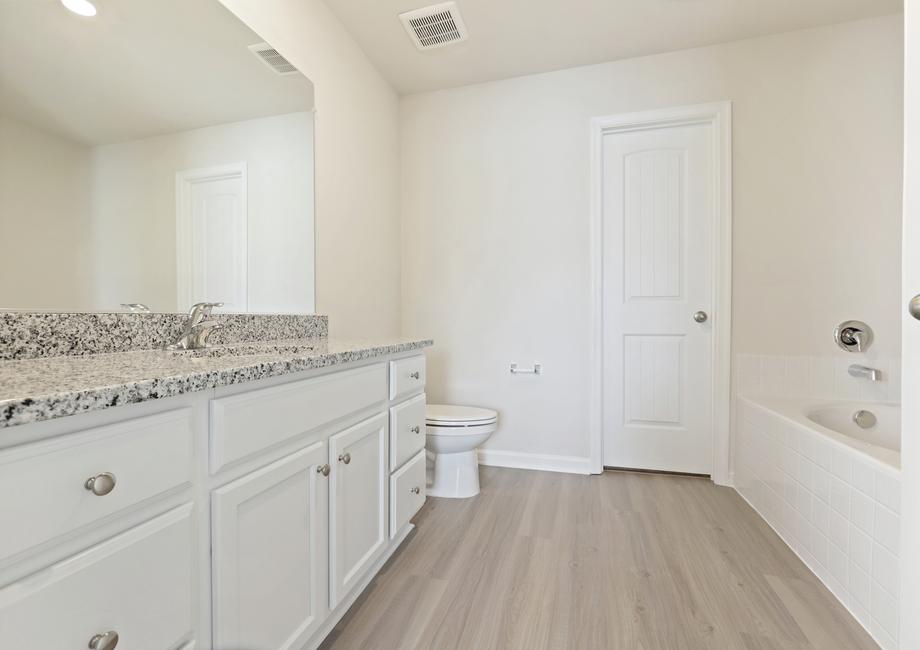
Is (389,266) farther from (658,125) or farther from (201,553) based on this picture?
(201,553)

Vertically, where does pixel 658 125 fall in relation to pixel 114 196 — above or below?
above

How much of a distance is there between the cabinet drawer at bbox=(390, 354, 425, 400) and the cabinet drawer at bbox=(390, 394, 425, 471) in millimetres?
47

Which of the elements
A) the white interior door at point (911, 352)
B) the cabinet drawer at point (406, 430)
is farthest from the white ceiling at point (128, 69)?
the white interior door at point (911, 352)

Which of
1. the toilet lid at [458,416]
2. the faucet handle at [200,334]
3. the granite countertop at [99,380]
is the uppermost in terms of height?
the faucet handle at [200,334]

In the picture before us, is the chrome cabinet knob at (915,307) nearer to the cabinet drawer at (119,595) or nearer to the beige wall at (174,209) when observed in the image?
the cabinet drawer at (119,595)

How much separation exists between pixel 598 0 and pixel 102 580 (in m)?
2.54

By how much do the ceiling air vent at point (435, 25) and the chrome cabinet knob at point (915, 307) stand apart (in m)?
→ 2.04

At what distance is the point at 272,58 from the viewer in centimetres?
164

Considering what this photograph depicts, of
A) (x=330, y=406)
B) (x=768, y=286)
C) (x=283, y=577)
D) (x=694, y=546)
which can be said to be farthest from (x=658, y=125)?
(x=283, y=577)

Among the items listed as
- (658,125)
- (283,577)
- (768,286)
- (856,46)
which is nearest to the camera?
(283,577)

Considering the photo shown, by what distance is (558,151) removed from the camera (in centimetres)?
246

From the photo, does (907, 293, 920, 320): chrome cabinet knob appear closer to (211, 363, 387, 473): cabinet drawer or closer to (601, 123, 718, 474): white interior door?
(211, 363, 387, 473): cabinet drawer

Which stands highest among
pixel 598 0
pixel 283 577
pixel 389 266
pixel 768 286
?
pixel 598 0

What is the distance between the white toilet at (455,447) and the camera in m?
2.02
